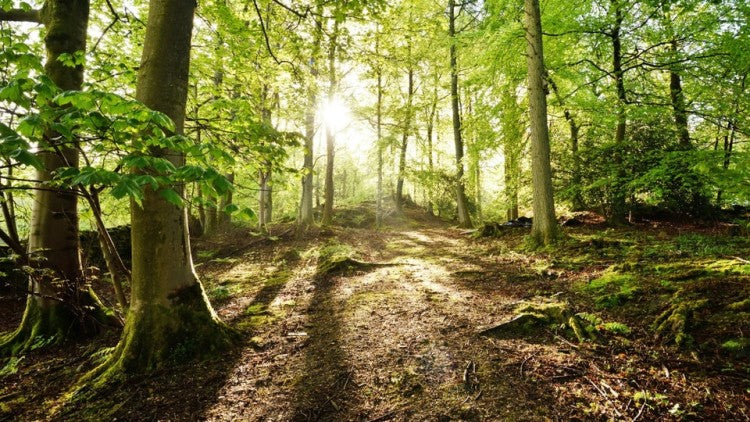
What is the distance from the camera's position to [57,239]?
4.32m

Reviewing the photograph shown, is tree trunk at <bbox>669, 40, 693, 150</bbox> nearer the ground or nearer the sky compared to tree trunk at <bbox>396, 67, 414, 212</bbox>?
nearer the ground

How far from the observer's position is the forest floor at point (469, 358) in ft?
8.34

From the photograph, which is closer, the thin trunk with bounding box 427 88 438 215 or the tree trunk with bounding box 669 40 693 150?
the tree trunk with bounding box 669 40 693 150

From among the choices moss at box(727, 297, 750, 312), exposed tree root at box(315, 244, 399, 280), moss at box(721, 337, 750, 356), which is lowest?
moss at box(721, 337, 750, 356)

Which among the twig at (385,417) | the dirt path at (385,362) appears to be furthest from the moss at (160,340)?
the twig at (385,417)

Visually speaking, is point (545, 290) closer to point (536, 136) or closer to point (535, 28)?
point (536, 136)

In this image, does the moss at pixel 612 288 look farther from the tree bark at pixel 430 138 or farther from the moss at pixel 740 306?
the tree bark at pixel 430 138

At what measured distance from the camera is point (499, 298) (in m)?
5.00

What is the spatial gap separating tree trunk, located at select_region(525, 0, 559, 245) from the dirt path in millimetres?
2883

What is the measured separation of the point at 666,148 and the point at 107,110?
1228 cm

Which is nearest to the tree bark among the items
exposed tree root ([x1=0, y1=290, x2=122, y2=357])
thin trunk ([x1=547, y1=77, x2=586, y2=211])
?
thin trunk ([x1=547, y1=77, x2=586, y2=211])

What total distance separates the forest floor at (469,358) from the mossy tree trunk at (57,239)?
1.39ft

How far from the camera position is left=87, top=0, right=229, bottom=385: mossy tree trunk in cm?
337

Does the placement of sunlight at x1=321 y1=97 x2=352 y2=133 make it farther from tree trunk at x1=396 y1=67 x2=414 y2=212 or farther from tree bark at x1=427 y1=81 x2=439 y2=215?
tree bark at x1=427 y1=81 x2=439 y2=215
